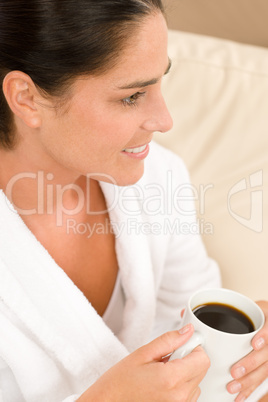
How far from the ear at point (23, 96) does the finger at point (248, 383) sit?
516 millimetres

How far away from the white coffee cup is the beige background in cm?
97

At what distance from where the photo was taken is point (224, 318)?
2.47ft

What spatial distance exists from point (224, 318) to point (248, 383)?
0.14m

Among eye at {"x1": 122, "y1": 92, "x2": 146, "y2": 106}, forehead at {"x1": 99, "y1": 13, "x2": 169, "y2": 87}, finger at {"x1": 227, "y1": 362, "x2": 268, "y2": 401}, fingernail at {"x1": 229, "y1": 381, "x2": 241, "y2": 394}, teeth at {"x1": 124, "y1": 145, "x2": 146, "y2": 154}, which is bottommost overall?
finger at {"x1": 227, "y1": 362, "x2": 268, "y2": 401}

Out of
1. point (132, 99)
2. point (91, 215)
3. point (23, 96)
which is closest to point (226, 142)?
point (91, 215)

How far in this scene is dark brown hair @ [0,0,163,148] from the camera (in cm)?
69

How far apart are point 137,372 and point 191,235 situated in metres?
0.48

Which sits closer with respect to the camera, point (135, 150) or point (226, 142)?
point (135, 150)

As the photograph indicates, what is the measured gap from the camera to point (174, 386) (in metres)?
0.70

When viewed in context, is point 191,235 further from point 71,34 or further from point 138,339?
point 71,34

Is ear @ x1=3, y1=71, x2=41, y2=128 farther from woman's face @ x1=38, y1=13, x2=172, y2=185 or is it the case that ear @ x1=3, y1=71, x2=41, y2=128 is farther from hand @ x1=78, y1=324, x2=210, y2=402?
hand @ x1=78, y1=324, x2=210, y2=402

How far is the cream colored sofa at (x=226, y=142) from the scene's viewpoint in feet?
3.85

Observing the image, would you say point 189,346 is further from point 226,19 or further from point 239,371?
point 226,19

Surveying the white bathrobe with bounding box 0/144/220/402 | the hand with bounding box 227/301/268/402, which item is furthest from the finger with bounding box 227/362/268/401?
the white bathrobe with bounding box 0/144/220/402
